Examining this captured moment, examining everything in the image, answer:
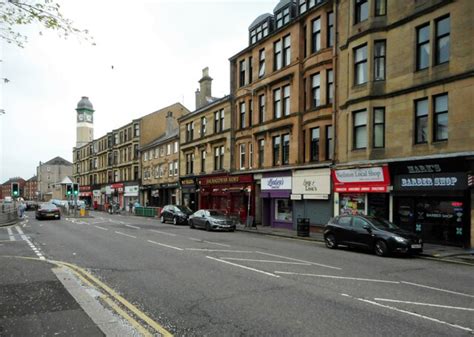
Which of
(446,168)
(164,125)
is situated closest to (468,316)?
→ (446,168)

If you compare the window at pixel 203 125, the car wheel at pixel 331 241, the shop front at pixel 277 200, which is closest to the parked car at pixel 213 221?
the shop front at pixel 277 200

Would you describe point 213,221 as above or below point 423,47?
below

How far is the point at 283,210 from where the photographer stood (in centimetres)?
2855

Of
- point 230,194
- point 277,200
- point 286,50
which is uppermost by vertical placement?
point 286,50

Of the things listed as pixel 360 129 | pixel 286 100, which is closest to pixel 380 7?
pixel 360 129

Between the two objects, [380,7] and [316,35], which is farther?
[316,35]

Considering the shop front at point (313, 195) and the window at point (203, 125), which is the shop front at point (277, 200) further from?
the window at point (203, 125)

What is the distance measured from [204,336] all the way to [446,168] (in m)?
15.2

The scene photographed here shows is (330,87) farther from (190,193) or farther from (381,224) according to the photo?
(190,193)

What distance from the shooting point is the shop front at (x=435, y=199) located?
1675 cm

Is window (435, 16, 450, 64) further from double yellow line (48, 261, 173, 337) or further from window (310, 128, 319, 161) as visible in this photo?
double yellow line (48, 261, 173, 337)

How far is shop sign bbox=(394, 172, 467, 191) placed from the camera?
54.7 ft

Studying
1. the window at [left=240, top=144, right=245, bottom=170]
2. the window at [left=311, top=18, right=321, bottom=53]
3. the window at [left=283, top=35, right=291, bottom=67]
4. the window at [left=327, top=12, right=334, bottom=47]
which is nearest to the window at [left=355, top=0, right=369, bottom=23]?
the window at [left=327, top=12, right=334, bottom=47]

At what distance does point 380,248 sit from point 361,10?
13.6 meters
